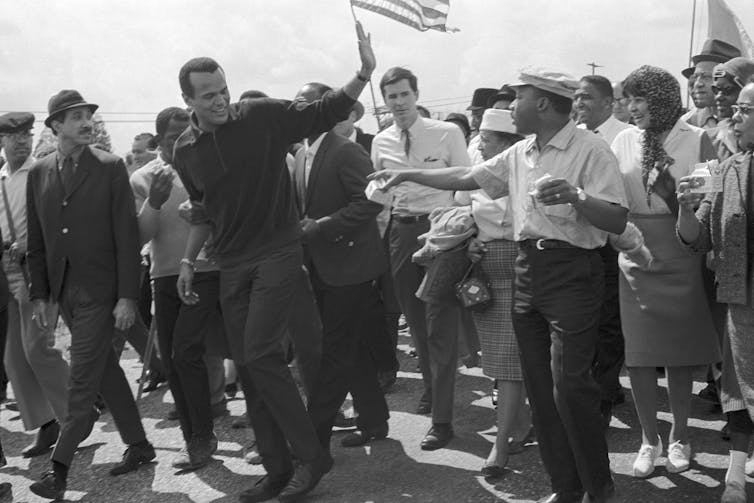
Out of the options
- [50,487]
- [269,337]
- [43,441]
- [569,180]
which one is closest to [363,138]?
[43,441]

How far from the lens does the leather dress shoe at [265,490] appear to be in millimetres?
5375

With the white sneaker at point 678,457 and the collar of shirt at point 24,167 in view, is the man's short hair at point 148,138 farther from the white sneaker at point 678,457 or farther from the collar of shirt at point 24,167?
the white sneaker at point 678,457

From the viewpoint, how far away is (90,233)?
596 centimetres

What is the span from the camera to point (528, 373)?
15.3 feet

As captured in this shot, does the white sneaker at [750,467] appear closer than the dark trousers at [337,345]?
Yes

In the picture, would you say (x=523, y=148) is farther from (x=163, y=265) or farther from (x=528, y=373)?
(x=163, y=265)

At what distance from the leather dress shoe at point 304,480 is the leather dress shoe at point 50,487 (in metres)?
1.45

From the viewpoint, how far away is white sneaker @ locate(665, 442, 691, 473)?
516cm

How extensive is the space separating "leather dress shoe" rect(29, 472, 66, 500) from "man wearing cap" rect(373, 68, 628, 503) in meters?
3.03

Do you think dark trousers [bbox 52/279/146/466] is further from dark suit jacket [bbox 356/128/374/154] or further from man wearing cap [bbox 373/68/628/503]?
dark suit jacket [bbox 356/128/374/154]

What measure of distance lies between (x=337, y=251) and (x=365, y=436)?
1305 mm

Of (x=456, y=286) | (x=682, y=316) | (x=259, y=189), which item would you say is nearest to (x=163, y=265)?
(x=259, y=189)

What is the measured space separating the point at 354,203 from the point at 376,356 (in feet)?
4.59

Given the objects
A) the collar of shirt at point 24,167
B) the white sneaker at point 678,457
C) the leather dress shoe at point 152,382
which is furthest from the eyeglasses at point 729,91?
the leather dress shoe at point 152,382
